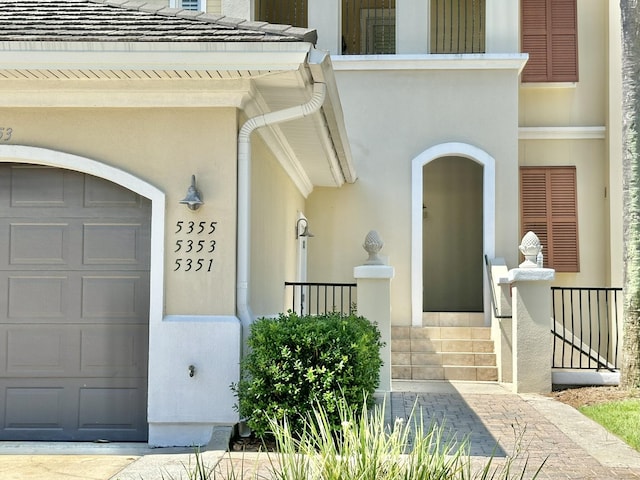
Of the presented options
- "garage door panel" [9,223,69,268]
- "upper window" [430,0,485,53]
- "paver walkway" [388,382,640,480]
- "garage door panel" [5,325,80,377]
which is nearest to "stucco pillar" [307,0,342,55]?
"upper window" [430,0,485,53]

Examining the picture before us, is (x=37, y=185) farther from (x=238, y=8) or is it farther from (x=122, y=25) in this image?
(x=238, y=8)

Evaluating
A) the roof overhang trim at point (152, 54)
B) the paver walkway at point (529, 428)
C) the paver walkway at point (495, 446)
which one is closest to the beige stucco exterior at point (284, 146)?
the roof overhang trim at point (152, 54)

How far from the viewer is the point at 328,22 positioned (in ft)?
47.5

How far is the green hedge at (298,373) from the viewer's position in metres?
6.46

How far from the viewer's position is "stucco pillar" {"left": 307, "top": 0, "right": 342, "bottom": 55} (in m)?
14.4

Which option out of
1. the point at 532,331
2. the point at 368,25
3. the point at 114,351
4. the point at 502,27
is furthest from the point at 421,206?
the point at 114,351

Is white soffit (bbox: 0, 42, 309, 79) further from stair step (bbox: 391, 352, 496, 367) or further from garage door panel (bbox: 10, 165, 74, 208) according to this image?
stair step (bbox: 391, 352, 496, 367)

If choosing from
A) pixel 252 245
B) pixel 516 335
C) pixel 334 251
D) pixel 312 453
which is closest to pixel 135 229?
pixel 252 245

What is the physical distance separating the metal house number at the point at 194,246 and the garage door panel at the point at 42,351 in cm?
125

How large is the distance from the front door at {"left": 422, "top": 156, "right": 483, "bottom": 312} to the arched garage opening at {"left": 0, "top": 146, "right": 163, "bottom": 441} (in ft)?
31.8

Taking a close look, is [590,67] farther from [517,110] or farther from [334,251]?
[334,251]

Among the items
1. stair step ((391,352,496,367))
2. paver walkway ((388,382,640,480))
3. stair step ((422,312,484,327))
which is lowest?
paver walkway ((388,382,640,480))

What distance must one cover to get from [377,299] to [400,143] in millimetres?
4590

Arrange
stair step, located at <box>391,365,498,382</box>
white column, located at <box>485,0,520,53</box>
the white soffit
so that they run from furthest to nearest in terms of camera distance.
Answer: white column, located at <box>485,0,520,53</box> → stair step, located at <box>391,365,498,382</box> → the white soffit
